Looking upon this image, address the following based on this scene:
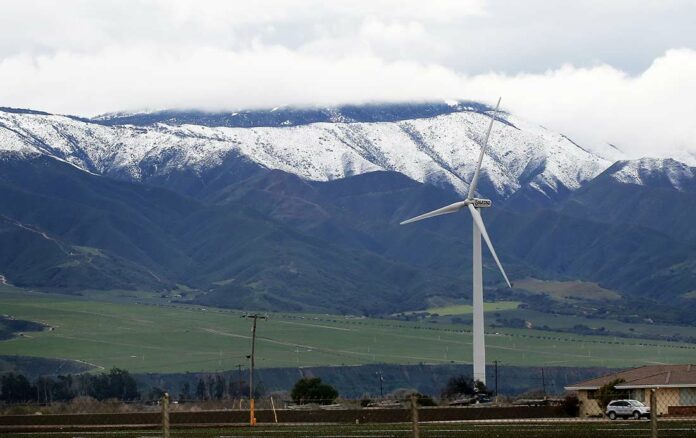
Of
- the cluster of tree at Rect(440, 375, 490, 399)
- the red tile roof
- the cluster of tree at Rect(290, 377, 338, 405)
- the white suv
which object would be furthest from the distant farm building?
the cluster of tree at Rect(290, 377, 338, 405)

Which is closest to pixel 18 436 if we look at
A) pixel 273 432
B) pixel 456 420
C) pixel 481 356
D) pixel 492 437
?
pixel 273 432

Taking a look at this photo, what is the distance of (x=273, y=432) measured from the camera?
76.3 metres

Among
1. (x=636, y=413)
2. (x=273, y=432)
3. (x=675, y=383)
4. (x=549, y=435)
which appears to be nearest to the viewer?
(x=549, y=435)

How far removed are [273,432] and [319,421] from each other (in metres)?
21.0

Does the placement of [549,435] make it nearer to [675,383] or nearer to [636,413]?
[636,413]

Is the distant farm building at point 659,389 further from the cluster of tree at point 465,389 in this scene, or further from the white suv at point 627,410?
the cluster of tree at point 465,389

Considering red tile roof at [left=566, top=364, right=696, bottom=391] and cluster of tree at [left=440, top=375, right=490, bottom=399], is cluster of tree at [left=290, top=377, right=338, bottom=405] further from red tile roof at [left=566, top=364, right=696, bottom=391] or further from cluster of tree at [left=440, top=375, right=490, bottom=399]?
red tile roof at [left=566, top=364, right=696, bottom=391]

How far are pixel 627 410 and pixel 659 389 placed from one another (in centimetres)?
1444

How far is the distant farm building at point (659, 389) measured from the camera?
10531cm

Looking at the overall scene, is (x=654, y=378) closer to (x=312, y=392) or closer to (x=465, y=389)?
(x=312, y=392)

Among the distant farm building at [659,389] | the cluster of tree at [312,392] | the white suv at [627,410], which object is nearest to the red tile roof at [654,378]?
the distant farm building at [659,389]

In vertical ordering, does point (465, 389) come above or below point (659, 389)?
below

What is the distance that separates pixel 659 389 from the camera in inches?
4291

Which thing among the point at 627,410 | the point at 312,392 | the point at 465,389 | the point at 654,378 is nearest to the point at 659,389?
the point at 654,378
